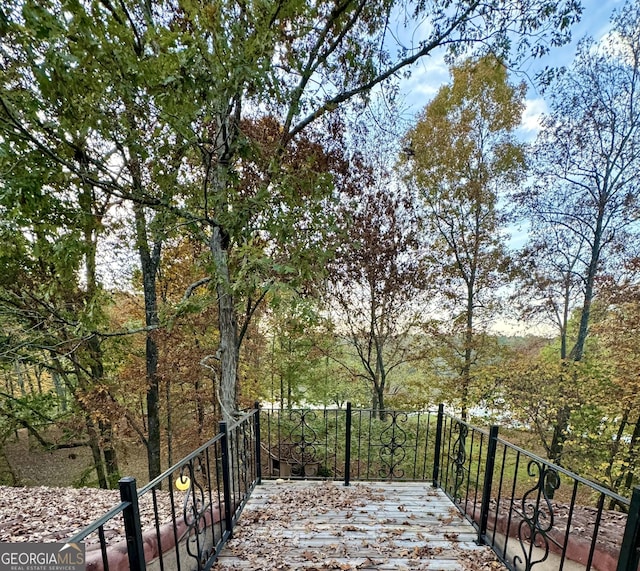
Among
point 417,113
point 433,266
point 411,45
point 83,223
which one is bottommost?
point 433,266

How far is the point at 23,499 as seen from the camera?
379 centimetres

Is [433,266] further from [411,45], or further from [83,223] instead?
[83,223]

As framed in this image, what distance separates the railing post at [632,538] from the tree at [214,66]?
108 inches

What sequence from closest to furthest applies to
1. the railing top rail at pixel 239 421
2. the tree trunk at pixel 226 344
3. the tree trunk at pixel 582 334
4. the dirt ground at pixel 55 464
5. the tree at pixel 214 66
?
the tree at pixel 214 66, the railing top rail at pixel 239 421, the tree trunk at pixel 226 344, the tree trunk at pixel 582 334, the dirt ground at pixel 55 464

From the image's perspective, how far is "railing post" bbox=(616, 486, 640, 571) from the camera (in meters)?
1.24

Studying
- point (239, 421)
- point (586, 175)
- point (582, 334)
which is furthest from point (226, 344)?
point (586, 175)

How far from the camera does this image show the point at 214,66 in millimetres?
2064

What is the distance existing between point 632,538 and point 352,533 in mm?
1868

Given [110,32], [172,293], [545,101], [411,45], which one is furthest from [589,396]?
[172,293]

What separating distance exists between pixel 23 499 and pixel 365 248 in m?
6.59

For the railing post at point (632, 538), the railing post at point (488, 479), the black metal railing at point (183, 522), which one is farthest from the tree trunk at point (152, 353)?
the railing post at point (632, 538)

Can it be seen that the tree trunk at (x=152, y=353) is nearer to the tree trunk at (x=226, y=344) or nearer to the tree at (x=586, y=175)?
the tree trunk at (x=226, y=344)

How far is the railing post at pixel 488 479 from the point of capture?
2.31 meters

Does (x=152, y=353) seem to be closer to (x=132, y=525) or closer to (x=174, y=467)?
(x=174, y=467)
